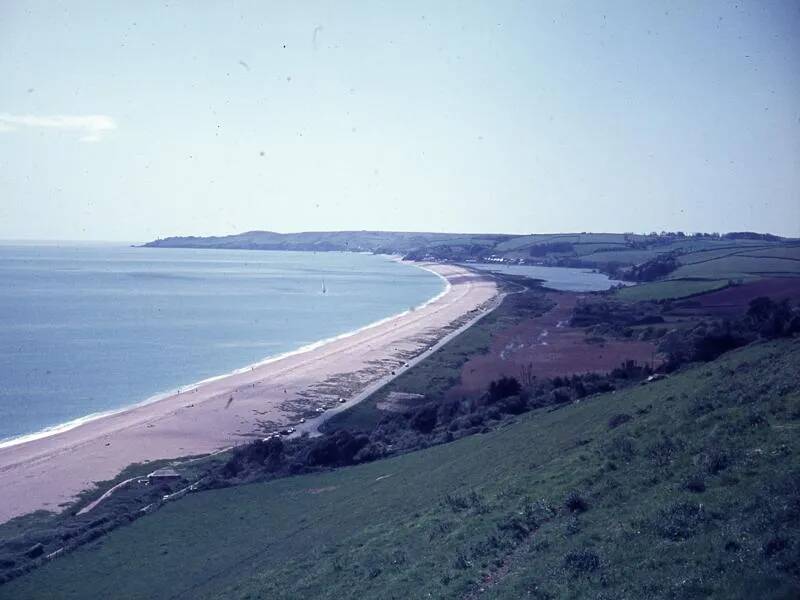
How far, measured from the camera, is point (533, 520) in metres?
13.1

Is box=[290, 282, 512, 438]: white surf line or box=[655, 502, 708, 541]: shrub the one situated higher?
box=[655, 502, 708, 541]: shrub

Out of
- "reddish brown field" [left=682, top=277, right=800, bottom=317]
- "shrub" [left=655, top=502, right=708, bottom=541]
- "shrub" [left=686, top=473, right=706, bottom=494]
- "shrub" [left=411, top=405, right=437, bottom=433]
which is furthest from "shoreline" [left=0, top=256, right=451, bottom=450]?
"reddish brown field" [left=682, top=277, right=800, bottom=317]

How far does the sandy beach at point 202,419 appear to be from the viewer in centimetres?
3241

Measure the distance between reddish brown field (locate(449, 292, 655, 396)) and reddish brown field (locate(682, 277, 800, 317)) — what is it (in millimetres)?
12878

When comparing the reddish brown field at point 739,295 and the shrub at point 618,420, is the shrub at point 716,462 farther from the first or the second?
the reddish brown field at point 739,295

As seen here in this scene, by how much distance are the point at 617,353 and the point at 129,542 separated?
44727 millimetres

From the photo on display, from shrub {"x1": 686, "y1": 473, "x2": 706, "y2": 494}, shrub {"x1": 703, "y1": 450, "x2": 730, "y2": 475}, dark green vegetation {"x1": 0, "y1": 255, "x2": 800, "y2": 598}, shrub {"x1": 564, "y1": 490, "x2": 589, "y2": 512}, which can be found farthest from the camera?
shrub {"x1": 564, "y1": 490, "x2": 589, "y2": 512}

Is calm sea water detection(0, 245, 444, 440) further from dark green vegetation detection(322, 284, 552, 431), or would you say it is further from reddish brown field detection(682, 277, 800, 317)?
reddish brown field detection(682, 277, 800, 317)

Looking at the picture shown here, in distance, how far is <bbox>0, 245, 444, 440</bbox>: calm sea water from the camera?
51.7 meters

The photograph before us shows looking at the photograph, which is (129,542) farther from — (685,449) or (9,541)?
(685,449)

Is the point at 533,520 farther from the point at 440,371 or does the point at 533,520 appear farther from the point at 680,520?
the point at 440,371

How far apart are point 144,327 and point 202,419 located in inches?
1756

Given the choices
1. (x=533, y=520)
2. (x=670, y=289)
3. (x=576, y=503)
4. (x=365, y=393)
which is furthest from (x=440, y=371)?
(x=670, y=289)

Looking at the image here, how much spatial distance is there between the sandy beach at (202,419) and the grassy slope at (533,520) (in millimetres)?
9587
